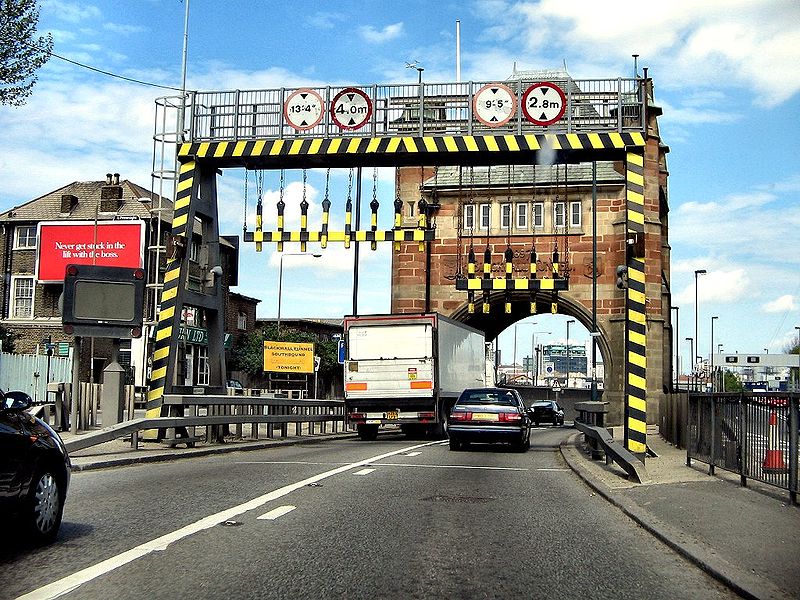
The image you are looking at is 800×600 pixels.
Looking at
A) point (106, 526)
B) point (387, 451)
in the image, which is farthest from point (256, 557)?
point (387, 451)

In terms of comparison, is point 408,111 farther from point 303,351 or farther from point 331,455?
point 303,351

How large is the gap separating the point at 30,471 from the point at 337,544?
2.44m

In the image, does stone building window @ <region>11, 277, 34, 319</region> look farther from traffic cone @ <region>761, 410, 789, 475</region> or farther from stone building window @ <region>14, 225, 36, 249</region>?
traffic cone @ <region>761, 410, 789, 475</region>

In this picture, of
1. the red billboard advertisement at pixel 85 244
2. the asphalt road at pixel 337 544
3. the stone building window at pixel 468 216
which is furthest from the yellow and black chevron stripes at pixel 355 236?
the red billboard advertisement at pixel 85 244

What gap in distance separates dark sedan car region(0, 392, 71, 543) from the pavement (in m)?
4.57

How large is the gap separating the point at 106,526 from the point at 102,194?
58.4 metres

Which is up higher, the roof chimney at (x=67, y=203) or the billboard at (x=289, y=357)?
the roof chimney at (x=67, y=203)

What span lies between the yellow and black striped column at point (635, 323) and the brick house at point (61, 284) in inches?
1591

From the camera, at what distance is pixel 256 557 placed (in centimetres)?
726

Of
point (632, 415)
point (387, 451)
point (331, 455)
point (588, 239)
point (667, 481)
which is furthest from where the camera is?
point (588, 239)

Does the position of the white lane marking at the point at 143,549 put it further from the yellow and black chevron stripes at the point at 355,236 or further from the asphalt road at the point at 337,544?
the yellow and black chevron stripes at the point at 355,236

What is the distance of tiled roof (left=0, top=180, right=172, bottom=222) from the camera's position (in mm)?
62719

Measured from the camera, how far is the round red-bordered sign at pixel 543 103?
1988 cm

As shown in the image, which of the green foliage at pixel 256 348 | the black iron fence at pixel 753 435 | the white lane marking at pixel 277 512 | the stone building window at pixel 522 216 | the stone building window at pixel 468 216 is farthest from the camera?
the green foliage at pixel 256 348
